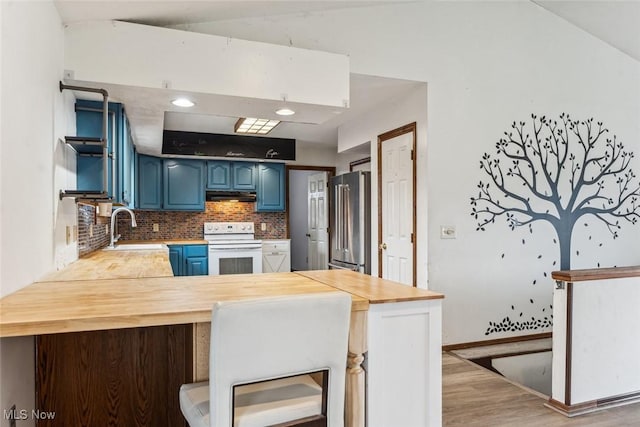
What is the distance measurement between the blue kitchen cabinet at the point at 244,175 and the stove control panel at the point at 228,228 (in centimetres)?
58

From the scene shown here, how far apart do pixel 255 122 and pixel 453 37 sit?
2.11 meters

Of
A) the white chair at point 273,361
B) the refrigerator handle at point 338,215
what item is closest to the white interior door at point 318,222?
the refrigerator handle at point 338,215

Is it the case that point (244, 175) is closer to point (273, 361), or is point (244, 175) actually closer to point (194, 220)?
point (194, 220)

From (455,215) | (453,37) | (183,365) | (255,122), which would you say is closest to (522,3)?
(453,37)

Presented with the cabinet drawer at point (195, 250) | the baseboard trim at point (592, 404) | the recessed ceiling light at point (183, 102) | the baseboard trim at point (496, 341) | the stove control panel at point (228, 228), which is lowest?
the baseboard trim at point (592, 404)

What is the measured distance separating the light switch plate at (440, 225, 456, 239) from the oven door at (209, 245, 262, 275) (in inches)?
115

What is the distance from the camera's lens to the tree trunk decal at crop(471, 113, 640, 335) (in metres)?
3.90

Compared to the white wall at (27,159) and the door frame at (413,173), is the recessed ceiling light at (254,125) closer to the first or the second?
the door frame at (413,173)

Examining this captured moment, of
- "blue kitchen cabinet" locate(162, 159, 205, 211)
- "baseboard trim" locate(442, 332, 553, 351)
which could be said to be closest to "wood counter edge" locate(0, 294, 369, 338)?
"baseboard trim" locate(442, 332, 553, 351)

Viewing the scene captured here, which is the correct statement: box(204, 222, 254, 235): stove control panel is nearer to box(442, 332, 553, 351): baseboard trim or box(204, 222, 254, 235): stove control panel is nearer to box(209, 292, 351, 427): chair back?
box(442, 332, 553, 351): baseboard trim

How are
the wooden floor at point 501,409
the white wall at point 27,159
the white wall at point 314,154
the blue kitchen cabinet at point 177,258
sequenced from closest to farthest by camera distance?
the white wall at point 27,159 < the wooden floor at point 501,409 < the blue kitchen cabinet at point 177,258 < the white wall at point 314,154

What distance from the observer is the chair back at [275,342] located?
1.27m

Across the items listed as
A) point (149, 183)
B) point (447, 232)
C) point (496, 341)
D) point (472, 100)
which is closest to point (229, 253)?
point (149, 183)

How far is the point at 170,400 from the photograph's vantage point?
75.8 inches
